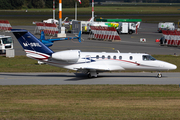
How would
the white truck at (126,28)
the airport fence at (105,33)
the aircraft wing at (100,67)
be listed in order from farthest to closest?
the white truck at (126,28), the airport fence at (105,33), the aircraft wing at (100,67)

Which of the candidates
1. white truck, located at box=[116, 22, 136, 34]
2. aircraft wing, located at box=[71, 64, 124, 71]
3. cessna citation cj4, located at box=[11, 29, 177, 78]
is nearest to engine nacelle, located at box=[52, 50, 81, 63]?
cessna citation cj4, located at box=[11, 29, 177, 78]

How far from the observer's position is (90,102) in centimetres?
1842

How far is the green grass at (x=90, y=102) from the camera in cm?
1539

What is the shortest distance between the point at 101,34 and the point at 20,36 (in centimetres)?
4049

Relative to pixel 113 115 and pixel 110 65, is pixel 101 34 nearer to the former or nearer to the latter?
pixel 110 65

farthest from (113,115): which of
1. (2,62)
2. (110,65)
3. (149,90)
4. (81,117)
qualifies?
(2,62)

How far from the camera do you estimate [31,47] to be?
28.0 metres

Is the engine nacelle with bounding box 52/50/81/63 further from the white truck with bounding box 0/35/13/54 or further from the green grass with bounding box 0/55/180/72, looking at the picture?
the white truck with bounding box 0/35/13/54

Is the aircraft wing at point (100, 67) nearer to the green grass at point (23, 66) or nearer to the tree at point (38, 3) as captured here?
the green grass at point (23, 66)

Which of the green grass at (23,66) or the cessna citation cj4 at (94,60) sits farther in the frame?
the green grass at (23,66)

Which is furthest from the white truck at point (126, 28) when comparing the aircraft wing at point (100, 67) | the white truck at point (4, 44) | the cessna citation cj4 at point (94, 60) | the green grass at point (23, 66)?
the aircraft wing at point (100, 67)

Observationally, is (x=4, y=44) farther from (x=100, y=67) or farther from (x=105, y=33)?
(x=105, y=33)

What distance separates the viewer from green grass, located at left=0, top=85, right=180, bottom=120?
1539cm

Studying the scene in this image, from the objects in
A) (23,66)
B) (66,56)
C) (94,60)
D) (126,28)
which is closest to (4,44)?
(23,66)
